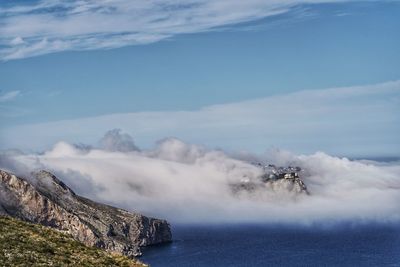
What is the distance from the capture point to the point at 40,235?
2373 inches

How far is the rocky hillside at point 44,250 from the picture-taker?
51.6 meters

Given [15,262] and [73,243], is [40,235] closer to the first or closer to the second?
[73,243]

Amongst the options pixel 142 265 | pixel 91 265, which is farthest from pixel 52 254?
pixel 142 265

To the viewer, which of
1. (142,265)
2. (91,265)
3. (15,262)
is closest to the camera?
(15,262)

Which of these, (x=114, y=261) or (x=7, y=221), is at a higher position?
(x=7, y=221)

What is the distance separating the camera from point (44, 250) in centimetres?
5509

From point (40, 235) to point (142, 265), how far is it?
35.4 ft

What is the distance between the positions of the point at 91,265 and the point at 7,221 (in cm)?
1491

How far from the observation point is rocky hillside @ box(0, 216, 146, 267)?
169 feet

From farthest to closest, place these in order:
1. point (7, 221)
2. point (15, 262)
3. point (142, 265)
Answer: point (7, 221)
point (142, 265)
point (15, 262)

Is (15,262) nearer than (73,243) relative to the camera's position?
Yes

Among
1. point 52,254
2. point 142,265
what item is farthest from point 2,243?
point 142,265

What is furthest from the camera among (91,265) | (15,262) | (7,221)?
(7,221)

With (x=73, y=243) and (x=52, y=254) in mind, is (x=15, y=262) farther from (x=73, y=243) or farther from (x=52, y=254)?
(x=73, y=243)
